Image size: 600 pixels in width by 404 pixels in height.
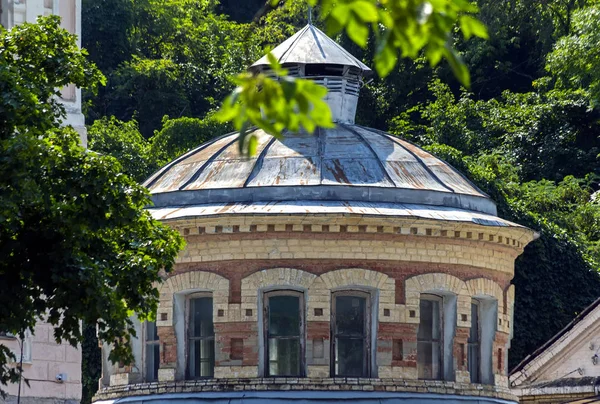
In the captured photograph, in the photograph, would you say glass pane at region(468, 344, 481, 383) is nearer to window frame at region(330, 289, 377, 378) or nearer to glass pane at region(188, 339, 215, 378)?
window frame at region(330, 289, 377, 378)

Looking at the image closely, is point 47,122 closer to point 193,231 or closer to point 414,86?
point 193,231

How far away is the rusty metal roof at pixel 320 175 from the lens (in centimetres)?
2980

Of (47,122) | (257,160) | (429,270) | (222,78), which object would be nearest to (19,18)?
(257,160)

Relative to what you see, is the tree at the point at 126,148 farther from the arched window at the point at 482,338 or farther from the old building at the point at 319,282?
the arched window at the point at 482,338

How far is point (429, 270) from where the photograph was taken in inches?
1180

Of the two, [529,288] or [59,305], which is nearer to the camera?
[59,305]

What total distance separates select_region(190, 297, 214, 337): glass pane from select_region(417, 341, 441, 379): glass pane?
352cm

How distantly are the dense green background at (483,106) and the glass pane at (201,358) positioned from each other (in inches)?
521

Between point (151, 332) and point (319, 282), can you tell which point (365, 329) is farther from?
point (151, 332)

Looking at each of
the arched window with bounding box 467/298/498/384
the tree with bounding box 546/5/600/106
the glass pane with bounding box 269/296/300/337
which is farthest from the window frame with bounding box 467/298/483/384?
the tree with bounding box 546/5/600/106

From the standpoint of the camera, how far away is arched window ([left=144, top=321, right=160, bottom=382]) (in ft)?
101

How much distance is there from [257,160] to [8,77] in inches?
336

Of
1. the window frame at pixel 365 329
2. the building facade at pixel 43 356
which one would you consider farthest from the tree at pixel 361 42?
the building facade at pixel 43 356

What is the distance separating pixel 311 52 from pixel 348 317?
566 centimetres
